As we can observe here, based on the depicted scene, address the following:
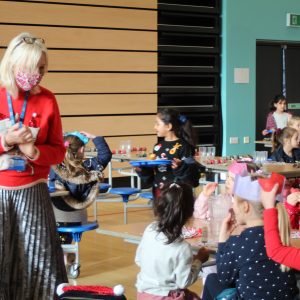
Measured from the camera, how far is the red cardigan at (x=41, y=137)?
10.6 feet

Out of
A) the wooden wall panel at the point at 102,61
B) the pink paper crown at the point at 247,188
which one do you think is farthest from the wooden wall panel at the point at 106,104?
the pink paper crown at the point at 247,188

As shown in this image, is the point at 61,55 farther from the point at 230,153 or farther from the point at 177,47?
the point at 230,153

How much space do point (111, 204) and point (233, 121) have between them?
3.05 metres

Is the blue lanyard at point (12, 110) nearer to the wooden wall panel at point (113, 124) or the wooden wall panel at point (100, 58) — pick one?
the wooden wall panel at point (100, 58)

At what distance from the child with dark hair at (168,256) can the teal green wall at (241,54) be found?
28.2ft

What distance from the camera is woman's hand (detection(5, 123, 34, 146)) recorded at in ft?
10.2

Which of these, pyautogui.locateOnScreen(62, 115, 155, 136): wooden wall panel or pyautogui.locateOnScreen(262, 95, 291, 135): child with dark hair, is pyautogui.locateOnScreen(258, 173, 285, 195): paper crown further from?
pyautogui.locateOnScreen(262, 95, 291, 135): child with dark hair

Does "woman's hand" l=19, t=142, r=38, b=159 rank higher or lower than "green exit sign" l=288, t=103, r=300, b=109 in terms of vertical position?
lower

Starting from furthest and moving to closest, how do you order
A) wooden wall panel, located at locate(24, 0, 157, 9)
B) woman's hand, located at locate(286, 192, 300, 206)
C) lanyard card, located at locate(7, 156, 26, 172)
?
wooden wall panel, located at locate(24, 0, 157, 9) → woman's hand, located at locate(286, 192, 300, 206) → lanyard card, located at locate(7, 156, 26, 172)

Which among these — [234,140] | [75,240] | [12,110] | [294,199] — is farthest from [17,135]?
[234,140]

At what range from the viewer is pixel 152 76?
11.0 m

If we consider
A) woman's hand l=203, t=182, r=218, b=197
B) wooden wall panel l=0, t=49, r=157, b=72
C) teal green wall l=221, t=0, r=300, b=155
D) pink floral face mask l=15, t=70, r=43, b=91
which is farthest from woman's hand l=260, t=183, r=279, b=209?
teal green wall l=221, t=0, r=300, b=155

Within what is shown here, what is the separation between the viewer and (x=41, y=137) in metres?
3.29

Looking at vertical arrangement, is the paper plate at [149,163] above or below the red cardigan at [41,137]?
below
